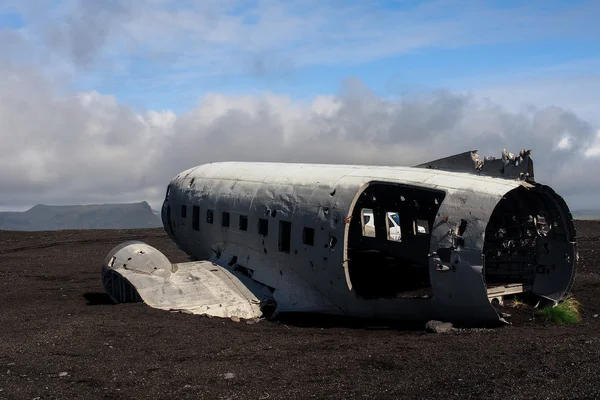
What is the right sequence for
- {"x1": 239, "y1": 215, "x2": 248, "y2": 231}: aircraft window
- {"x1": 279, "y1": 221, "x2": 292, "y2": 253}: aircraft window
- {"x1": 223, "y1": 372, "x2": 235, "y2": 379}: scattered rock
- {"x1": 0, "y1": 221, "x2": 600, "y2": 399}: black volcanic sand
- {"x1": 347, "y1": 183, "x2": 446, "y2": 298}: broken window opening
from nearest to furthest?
{"x1": 0, "y1": 221, "x2": 600, "y2": 399}: black volcanic sand < {"x1": 223, "y1": 372, "x2": 235, "y2": 379}: scattered rock < {"x1": 279, "y1": 221, "x2": 292, "y2": 253}: aircraft window < {"x1": 239, "y1": 215, "x2": 248, "y2": 231}: aircraft window < {"x1": 347, "y1": 183, "x2": 446, "y2": 298}: broken window opening

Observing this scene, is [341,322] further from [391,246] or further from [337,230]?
[391,246]

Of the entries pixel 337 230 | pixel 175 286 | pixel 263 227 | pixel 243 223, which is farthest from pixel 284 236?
pixel 175 286

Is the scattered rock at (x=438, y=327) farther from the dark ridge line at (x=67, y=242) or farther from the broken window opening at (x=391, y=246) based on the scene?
the dark ridge line at (x=67, y=242)

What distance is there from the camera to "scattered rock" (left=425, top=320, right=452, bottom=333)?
46.5 feet

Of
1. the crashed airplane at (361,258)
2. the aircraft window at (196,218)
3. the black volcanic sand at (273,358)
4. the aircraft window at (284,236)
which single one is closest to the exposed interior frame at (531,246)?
the crashed airplane at (361,258)

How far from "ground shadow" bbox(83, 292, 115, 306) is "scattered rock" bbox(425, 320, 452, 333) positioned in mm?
10769

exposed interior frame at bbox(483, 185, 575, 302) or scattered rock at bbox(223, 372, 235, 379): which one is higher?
exposed interior frame at bbox(483, 185, 575, 302)

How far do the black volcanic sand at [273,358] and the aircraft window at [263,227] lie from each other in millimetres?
2837

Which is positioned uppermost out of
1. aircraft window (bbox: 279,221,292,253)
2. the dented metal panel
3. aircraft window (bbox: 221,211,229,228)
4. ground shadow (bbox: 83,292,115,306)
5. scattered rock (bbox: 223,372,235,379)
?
aircraft window (bbox: 221,211,229,228)

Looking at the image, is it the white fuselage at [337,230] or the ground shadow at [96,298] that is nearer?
the white fuselage at [337,230]

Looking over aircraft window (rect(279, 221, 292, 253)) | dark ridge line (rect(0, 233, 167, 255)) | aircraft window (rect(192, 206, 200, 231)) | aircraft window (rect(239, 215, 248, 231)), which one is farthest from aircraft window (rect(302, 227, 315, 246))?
dark ridge line (rect(0, 233, 167, 255))

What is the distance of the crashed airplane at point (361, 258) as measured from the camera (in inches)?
555

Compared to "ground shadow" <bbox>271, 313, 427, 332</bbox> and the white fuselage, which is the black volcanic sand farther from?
the white fuselage

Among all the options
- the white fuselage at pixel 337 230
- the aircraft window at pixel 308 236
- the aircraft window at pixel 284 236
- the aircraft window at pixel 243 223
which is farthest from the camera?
the aircraft window at pixel 243 223
